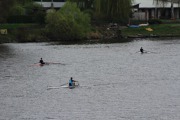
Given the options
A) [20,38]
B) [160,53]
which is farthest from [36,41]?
[160,53]

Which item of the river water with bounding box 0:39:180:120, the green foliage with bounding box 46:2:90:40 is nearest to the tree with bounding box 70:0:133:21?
the green foliage with bounding box 46:2:90:40

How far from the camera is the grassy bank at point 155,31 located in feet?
408

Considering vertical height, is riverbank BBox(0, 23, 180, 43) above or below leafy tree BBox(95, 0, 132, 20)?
below

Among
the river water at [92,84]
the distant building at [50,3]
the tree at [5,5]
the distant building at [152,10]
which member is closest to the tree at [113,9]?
the distant building at [152,10]

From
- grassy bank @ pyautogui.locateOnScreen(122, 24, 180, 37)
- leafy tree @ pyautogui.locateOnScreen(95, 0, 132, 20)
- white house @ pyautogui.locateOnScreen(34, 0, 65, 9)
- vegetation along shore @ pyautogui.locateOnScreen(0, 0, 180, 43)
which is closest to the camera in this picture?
vegetation along shore @ pyautogui.locateOnScreen(0, 0, 180, 43)

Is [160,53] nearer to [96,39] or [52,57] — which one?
[52,57]

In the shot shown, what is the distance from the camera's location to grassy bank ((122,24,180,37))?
124m

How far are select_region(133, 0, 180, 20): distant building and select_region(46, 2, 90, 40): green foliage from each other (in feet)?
93.2

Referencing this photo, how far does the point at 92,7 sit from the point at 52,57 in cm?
5078

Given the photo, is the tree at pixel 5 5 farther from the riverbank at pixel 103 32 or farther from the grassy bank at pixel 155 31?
the grassy bank at pixel 155 31

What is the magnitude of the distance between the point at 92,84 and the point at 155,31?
67.7m

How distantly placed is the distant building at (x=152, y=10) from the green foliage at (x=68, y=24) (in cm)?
2841

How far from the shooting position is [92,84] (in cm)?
6147

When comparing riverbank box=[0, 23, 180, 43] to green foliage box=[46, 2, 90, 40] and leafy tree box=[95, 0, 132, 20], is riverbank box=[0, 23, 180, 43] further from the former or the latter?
leafy tree box=[95, 0, 132, 20]
